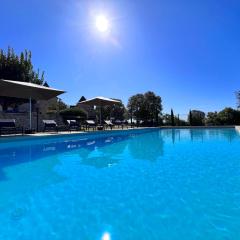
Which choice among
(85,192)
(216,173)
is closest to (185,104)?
(216,173)

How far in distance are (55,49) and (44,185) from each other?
44.9 ft

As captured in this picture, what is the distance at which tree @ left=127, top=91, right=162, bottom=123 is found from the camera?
28.8 meters

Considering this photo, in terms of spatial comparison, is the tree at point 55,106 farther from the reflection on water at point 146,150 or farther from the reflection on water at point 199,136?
the reflection on water at point 146,150

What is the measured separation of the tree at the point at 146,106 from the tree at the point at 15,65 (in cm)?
1233

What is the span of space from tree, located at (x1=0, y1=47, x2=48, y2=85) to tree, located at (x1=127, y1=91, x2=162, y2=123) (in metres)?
12.3

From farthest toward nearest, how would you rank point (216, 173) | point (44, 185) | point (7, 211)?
point (216, 173) → point (44, 185) → point (7, 211)

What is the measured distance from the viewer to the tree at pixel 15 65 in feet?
65.6

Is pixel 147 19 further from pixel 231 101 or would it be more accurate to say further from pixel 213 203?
pixel 231 101

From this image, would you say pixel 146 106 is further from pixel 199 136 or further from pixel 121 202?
pixel 121 202

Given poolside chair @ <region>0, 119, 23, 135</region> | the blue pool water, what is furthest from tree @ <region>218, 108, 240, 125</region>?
the blue pool water

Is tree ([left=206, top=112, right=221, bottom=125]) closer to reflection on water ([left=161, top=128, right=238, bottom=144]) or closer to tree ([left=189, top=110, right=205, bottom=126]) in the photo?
tree ([left=189, top=110, right=205, bottom=126])

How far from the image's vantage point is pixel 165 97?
29766mm

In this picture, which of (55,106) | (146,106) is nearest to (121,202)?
(146,106)

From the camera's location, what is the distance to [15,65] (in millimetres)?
20453
